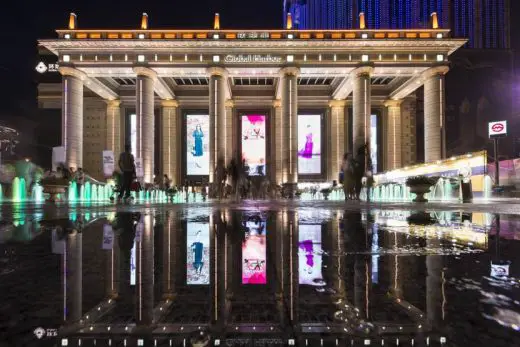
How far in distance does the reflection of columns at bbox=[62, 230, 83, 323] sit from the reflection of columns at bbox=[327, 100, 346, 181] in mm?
32340

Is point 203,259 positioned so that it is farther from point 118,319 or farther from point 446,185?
point 446,185

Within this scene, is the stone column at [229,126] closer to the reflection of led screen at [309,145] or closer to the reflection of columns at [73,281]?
the reflection of led screen at [309,145]

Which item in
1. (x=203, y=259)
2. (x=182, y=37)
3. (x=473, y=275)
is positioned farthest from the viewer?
(x=182, y=37)

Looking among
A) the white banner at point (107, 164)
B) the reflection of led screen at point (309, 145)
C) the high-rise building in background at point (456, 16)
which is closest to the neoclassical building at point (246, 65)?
the reflection of led screen at point (309, 145)

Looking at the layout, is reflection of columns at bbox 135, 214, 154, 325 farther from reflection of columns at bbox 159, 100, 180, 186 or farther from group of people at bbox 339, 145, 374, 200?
reflection of columns at bbox 159, 100, 180, 186

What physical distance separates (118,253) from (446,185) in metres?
20.9

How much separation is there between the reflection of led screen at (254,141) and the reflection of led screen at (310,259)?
31.2 meters

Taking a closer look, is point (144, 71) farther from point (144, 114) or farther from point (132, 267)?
point (132, 267)

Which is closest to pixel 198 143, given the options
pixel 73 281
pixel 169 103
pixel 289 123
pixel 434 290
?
pixel 169 103

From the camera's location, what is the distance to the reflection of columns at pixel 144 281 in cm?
136

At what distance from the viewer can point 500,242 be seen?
3.13 metres

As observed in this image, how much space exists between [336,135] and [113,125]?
21769 mm

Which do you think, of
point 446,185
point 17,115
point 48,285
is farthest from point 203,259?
point 17,115

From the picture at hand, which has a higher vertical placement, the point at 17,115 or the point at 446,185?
the point at 17,115
